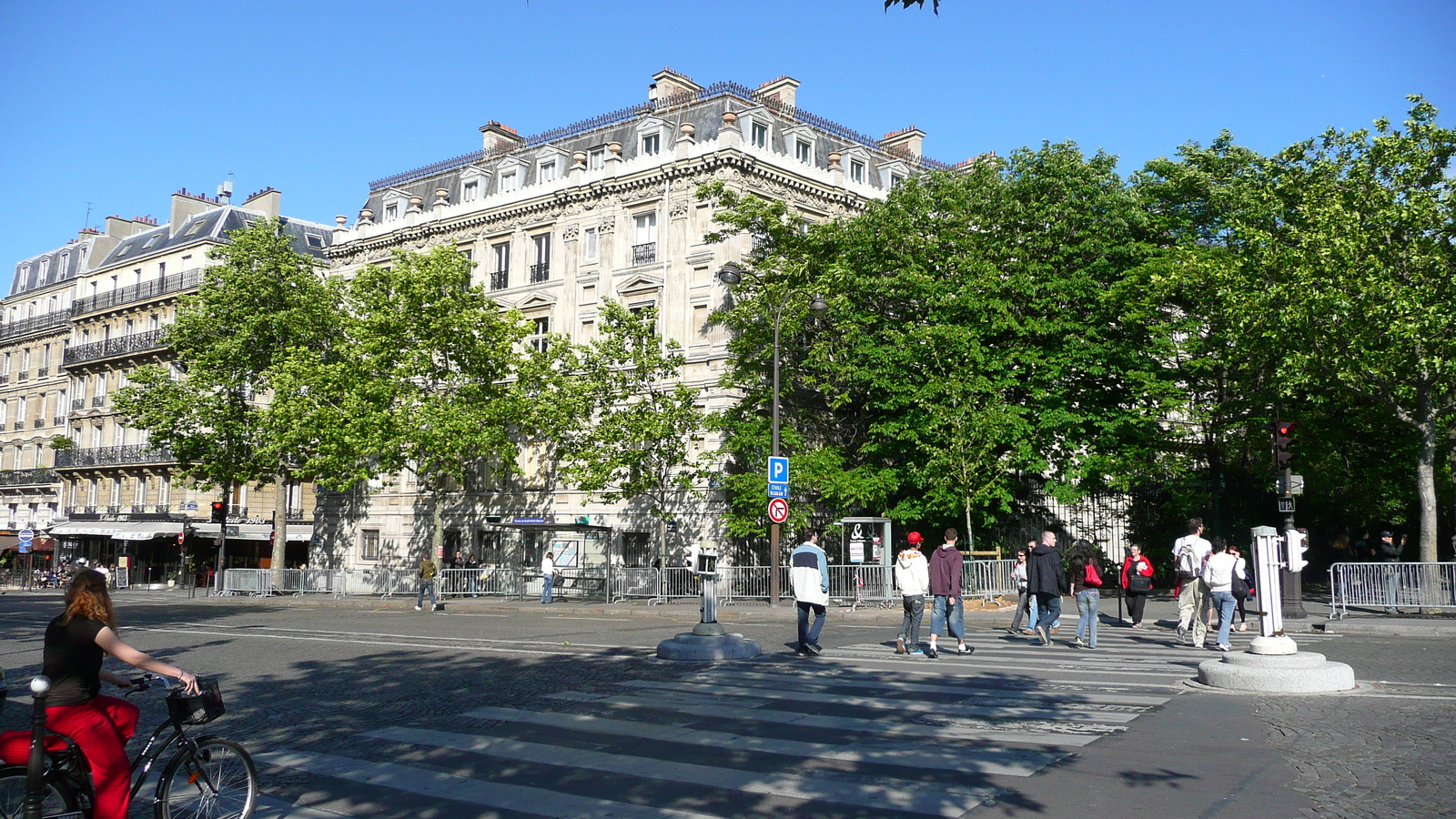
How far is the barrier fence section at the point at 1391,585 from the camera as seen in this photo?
69.7ft

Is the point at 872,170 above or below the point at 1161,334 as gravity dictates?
above

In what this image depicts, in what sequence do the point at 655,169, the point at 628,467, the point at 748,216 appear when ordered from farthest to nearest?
1. the point at 655,169
2. the point at 628,467
3. the point at 748,216

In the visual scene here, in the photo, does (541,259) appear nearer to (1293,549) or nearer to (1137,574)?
(1137,574)

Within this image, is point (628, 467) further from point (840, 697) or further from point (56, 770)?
point (56, 770)

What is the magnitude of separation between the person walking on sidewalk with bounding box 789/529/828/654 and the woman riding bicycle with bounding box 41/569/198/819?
9752 mm

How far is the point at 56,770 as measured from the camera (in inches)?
211

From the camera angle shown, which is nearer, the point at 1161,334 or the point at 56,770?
the point at 56,770

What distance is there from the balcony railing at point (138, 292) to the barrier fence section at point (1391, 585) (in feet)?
166

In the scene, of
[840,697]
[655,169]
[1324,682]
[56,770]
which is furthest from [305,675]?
[655,169]

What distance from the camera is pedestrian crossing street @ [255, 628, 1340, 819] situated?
6.74m

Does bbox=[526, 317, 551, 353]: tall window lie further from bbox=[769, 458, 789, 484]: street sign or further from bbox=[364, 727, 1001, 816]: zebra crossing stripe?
bbox=[364, 727, 1001, 816]: zebra crossing stripe

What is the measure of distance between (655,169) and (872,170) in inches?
371

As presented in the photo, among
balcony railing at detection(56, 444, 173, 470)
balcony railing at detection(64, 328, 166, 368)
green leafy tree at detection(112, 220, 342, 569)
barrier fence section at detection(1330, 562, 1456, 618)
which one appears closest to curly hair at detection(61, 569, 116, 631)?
barrier fence section at detection(1330, 562, 1456, 618)

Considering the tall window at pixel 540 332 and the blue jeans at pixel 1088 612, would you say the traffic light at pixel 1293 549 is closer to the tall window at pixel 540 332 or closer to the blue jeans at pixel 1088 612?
the blue jeans at pixel 1088 612
